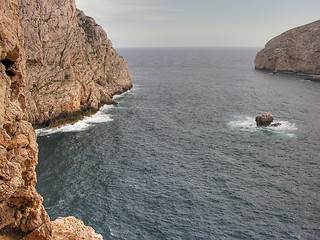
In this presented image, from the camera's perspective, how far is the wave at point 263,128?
78.3 meters

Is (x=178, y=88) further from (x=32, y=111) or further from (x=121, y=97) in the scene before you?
(x=32, y=111)

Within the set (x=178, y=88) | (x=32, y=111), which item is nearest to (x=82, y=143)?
(x=32, y=111)

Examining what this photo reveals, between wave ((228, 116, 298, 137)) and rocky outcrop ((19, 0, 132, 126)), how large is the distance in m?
48.5

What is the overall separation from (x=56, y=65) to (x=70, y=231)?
221 feet

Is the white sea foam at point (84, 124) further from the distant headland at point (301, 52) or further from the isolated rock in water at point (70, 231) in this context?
the distant headland at point (301, 52)

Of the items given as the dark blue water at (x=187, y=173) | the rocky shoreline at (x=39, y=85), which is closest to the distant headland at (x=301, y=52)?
the dark blue water at (x=187, y=173)

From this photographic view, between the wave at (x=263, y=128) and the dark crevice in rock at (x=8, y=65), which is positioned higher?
the dark crevice in rock at (x=8, y=65)

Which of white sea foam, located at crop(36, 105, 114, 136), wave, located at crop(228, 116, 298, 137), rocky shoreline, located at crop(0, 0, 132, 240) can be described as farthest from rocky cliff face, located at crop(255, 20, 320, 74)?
white sea foam, located at crop(36, 105, 114, 136)

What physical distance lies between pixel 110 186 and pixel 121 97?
75.5 meters

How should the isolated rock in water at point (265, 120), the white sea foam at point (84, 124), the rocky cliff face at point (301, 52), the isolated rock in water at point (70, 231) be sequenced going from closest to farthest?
the isolated rock in water at point (70, 231), the white sea foam at point (84, 124), the isolated rock in water at point (265, 120), the rocky cliff face at point (301, 52)

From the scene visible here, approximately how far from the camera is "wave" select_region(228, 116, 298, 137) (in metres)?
78.3

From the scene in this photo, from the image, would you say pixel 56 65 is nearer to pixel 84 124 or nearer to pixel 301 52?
pixel 84 124

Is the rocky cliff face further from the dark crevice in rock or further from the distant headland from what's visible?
the dark crevice in rock

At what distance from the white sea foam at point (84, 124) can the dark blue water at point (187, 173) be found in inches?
22.2
